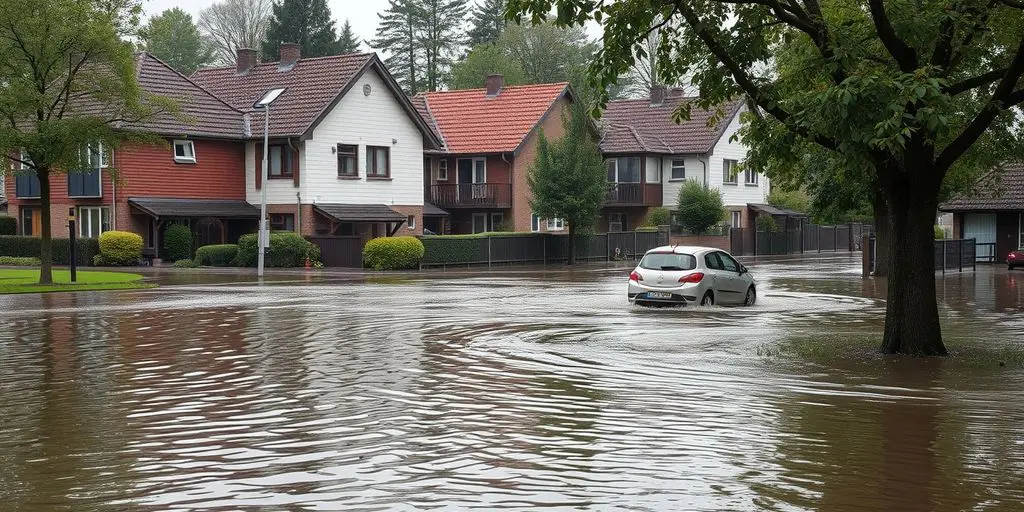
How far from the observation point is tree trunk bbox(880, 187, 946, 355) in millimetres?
16984

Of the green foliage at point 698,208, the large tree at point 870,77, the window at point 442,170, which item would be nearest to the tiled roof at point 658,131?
the green foliage at point 698,208

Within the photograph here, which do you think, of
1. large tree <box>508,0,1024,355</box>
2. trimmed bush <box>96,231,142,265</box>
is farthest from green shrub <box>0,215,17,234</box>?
large tree <box>508,0,1024,355</box>

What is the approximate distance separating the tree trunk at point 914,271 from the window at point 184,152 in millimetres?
39934

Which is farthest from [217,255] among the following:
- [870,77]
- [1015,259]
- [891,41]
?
[870,77]

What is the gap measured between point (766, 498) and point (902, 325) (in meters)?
9.27

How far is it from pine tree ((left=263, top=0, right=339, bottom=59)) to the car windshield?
197 ft

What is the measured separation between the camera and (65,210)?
174 ft

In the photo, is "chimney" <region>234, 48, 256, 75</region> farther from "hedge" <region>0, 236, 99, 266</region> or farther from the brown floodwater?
the brown floodwater

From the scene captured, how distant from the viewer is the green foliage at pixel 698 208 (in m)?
66.1

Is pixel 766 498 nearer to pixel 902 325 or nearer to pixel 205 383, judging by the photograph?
pixel 205 383

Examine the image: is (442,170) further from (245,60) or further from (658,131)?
(658,131)

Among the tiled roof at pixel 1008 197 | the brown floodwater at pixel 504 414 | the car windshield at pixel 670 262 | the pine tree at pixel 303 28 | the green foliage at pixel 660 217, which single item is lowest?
the brown floodwater at pixel 504 414

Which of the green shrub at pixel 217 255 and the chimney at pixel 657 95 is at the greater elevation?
the chimney at pixel 657 95

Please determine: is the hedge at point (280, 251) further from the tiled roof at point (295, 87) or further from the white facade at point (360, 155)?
the tiled roof at point (295, 87)
